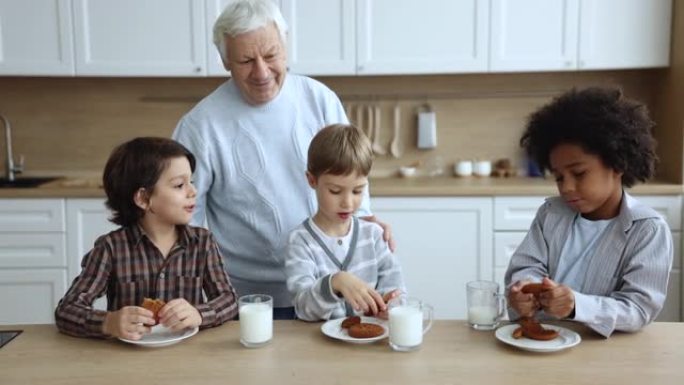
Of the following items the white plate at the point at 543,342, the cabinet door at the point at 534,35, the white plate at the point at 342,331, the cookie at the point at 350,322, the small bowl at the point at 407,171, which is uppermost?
the cabinet door at the point at 534,35

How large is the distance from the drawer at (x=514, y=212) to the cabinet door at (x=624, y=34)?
71 cm

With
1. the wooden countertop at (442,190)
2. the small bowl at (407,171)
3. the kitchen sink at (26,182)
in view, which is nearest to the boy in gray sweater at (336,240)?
the wooden countertop at (442,190)

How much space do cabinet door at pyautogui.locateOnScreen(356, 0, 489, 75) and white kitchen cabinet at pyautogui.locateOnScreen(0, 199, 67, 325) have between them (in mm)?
1602

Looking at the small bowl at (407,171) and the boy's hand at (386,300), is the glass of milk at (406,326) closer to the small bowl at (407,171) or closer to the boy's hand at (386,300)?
the boy's hand at (386,300)

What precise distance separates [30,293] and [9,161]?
75 cm

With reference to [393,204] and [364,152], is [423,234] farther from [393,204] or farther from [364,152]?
[364,152]

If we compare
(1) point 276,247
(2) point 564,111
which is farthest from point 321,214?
(2) point 564,111

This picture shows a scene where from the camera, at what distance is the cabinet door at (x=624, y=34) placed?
332 cm

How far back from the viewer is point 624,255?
1.52 metres

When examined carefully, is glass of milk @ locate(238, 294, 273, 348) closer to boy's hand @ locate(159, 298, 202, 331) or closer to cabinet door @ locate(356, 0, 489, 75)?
boy's hand @ locate(159, 298, 202, 331)

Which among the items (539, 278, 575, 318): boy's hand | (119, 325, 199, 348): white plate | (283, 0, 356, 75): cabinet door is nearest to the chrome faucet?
(283, 0, 356, 75): cabinet door

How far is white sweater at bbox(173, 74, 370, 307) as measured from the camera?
190 cm

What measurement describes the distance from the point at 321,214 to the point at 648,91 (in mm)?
2652

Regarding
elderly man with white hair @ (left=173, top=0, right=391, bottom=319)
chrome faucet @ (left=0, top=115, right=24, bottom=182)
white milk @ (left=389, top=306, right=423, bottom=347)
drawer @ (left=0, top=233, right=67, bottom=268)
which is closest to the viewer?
white milk @ (left=389, top=306, right=423, bottom=347)
